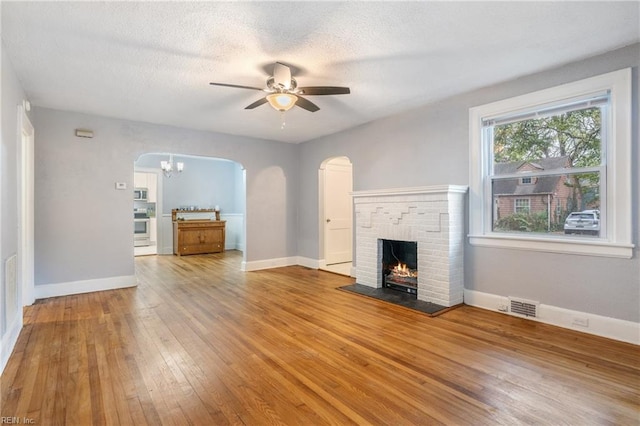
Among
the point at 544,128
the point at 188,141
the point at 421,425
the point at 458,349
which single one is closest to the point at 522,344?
the point at 458,349

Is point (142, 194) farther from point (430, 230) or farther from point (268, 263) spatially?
point (430, 230)

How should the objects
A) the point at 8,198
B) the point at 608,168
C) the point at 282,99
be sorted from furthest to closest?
the point at 282,99 → the point at 608,168 → the point at 8,198

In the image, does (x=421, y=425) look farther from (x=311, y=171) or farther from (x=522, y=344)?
(x=311, y=171)

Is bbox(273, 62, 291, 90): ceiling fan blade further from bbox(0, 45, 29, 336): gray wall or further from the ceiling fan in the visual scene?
bbox(0, 45, 29, 336): gray wall

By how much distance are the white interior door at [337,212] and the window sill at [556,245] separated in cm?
299

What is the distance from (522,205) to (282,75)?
9.65 feet

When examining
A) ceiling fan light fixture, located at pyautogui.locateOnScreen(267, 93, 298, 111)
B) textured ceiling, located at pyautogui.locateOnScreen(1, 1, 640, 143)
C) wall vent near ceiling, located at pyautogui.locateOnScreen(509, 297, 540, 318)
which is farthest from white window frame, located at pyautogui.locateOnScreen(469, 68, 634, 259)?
ceiling fan light fixture, located at pyautogui.locateOnScreen(267, 93, 298, 111)

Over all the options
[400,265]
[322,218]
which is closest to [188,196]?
[322,218]

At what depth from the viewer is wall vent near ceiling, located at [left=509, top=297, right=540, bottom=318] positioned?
337cm

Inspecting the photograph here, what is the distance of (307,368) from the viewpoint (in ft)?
7.87

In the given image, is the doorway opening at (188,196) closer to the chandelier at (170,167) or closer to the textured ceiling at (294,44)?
the chandelier at (170,167)

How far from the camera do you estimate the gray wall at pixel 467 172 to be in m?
2.87

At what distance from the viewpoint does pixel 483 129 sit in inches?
151

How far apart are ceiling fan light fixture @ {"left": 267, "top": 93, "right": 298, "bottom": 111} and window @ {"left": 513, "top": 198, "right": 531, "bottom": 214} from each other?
2713 millimetres
